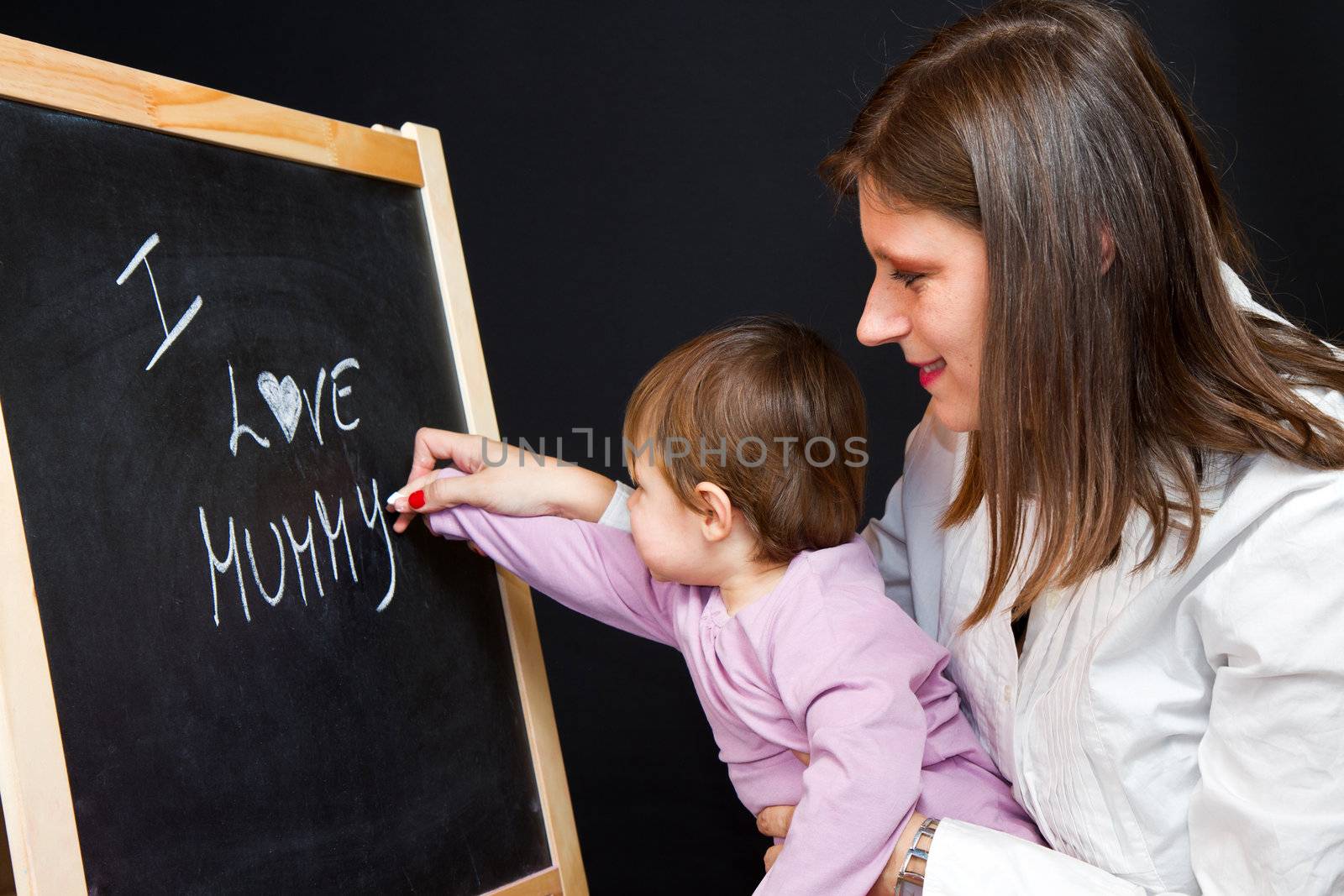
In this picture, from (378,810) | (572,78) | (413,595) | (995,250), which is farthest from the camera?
(572,78)

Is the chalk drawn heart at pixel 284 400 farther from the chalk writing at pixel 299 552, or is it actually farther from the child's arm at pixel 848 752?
the child's arm at pixel 848 752

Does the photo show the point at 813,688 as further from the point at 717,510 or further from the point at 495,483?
the point at 495,483

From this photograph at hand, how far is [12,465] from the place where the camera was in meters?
0.96

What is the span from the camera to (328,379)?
1299 mm

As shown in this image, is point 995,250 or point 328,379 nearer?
point 995,250

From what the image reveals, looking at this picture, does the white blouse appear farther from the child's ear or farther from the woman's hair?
the child's ear

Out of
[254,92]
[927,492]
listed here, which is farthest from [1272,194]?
[254,92]

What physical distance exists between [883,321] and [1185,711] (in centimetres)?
45

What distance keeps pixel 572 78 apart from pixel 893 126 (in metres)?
1.39

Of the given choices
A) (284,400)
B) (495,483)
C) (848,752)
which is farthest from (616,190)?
(848,752)

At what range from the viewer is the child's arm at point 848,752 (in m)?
1.14

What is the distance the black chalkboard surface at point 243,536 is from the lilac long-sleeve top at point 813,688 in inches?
5.5

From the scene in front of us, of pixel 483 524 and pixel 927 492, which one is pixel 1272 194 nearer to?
pixel 927 492

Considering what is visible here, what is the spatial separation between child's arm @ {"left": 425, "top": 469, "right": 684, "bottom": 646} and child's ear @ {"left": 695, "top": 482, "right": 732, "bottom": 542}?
5.1 inches
